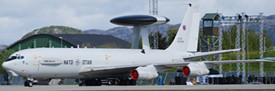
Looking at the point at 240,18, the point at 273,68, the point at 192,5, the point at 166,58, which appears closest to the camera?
the point at 166,58

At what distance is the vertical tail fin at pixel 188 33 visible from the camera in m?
48.2

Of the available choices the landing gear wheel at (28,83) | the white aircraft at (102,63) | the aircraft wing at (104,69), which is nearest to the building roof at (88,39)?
the white aircraft at (102,63)

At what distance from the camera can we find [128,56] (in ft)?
140

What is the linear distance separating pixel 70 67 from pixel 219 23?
113 ft

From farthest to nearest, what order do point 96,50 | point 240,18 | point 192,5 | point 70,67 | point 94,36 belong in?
point 94,36, point 240,18, point 192,5, point 96,50, point 70,67

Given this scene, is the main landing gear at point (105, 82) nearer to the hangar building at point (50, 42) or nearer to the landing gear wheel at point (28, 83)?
the landing gear wheel at point (28, 83)

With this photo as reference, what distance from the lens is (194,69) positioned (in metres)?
38.0

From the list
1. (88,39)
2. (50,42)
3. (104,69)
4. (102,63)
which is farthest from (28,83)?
(88,39)

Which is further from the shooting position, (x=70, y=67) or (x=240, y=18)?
(x=240, y=18)

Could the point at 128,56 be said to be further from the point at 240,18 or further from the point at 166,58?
the point at 240,18

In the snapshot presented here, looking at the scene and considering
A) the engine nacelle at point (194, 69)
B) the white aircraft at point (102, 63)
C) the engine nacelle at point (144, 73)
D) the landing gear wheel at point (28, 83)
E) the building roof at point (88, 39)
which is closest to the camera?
the landing gear wheel at point (28, 83)

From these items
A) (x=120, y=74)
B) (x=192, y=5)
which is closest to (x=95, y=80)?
(x=120, y=74)

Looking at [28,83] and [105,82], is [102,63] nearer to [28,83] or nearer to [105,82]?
[105,82]

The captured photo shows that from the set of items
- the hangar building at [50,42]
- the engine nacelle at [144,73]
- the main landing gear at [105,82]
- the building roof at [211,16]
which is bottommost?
the main landing gear at [105,82]
